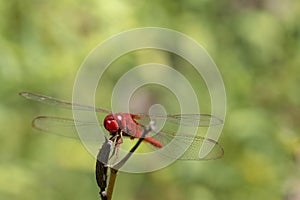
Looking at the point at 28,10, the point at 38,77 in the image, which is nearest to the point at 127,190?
the point at 38,77

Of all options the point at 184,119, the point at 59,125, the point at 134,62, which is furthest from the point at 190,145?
the point at 134,62

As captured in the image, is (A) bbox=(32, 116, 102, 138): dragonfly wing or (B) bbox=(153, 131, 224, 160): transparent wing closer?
(B) bbox=(153, 131, 224, 160): transparent wing

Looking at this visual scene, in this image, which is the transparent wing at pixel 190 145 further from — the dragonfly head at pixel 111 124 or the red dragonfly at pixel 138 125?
the dragonfly head at pixel 111 124

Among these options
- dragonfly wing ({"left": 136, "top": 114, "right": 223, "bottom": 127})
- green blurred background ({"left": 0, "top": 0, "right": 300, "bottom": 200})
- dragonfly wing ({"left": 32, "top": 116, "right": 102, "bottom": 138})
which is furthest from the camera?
green blurred background ({"left": 0, "top": 0, "right": 300, "bottom": 200})

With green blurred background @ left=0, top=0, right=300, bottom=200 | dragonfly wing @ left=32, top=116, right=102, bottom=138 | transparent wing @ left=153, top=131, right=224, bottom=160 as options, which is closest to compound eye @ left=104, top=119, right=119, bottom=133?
transparent wing @ left=153, top=131, right=224, bottom=160

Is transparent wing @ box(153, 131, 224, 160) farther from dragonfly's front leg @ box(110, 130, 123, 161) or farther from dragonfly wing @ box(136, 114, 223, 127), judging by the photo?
dragonfly's front leg @ box(110, 130, 123, 161)

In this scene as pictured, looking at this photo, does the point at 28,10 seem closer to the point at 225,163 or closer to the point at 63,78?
the point at 63,78

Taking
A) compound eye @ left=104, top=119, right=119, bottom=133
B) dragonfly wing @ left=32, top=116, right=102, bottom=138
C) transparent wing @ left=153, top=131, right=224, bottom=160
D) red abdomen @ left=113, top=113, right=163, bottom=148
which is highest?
transparent wing @ left=153, top=131, right=224, bottom=160
